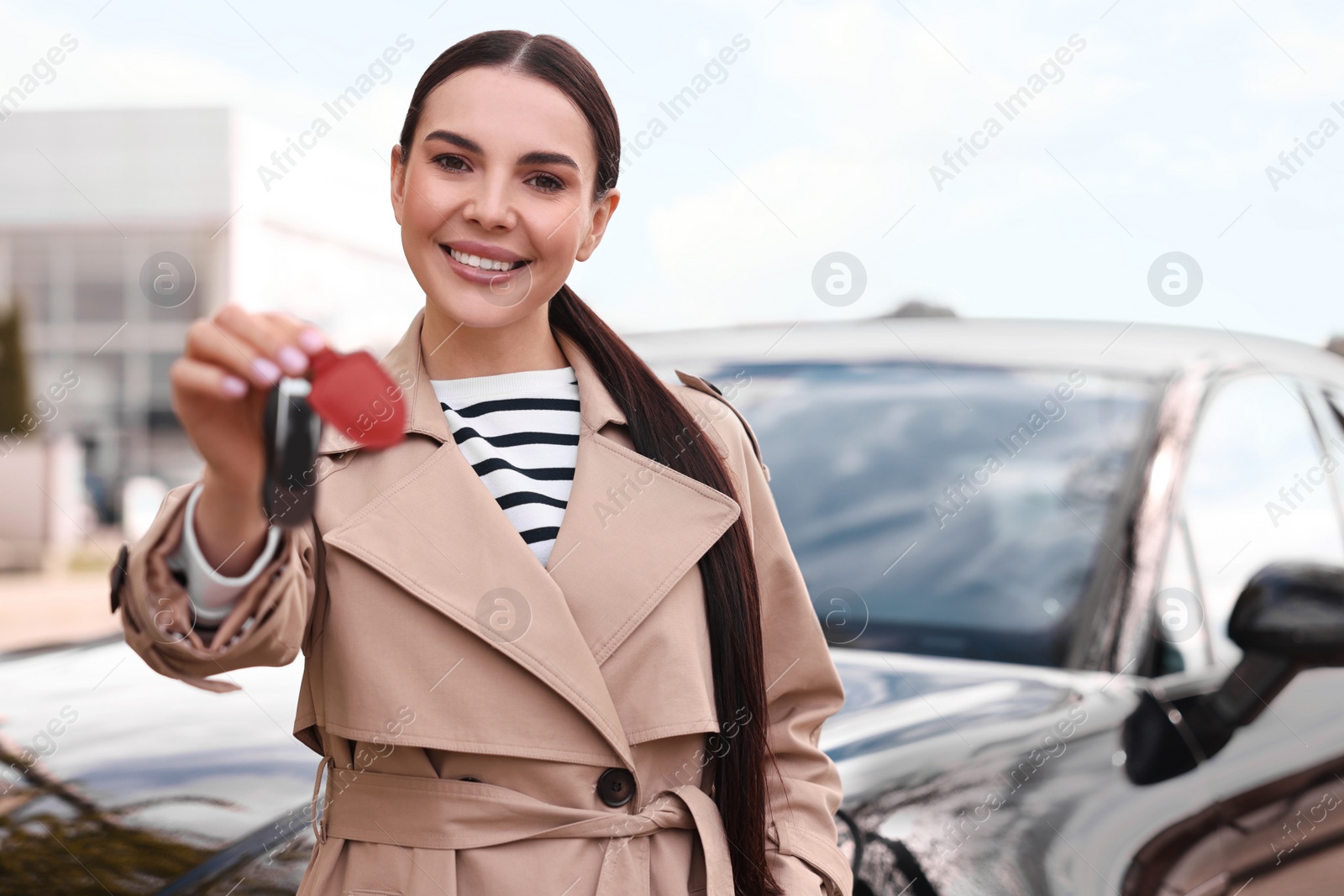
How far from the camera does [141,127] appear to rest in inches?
1419

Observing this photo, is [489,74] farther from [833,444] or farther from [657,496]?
[833,444]

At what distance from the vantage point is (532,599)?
1.46 m

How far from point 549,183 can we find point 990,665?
1.48m

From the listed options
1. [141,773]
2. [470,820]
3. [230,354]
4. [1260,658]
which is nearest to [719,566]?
[470,820]

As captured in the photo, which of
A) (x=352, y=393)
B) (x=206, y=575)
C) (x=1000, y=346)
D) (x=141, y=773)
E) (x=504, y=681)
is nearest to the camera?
(x=352, y=393)

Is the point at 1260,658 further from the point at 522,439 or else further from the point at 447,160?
the point at 447,160

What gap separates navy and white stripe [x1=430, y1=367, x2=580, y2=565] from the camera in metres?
1.58

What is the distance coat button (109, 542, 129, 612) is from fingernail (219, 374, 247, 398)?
30cm

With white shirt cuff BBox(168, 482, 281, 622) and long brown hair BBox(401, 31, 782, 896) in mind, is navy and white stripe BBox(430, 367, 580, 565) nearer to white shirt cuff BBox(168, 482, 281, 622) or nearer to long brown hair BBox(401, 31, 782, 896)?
long brown hair BBox(401, 31, 782, 896)

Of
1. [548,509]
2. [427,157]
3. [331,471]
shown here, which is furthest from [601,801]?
[427,157]

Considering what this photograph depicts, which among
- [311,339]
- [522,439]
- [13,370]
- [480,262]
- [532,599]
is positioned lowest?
[13,370]

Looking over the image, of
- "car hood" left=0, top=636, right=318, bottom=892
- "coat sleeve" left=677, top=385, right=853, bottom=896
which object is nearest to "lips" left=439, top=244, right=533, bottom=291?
"coat sleeve" left=677, top=385, right=853, bottom=896

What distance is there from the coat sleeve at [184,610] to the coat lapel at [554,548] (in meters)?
0.21

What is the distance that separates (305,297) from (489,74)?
36378mm
